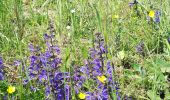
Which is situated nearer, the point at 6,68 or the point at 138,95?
the point at 138,95

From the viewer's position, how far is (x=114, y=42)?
2.87 m

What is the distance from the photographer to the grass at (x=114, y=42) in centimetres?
224

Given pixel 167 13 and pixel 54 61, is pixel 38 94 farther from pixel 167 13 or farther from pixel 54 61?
pixel 167 13

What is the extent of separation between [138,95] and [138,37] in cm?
87

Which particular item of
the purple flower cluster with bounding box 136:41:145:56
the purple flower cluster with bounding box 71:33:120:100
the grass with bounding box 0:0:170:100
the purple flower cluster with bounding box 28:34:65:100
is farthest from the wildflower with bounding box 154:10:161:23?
the purple flower cluster with bounding box 28:34:65:100

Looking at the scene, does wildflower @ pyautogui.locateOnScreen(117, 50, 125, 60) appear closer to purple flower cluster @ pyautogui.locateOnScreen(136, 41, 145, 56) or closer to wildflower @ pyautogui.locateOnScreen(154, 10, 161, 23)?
purple flower cluster @ pyautogui.locateOnScreen(136, 41, 145, 56)

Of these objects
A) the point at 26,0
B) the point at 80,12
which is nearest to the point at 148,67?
the point at 80,12

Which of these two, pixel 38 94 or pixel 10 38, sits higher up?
pixel 10 38

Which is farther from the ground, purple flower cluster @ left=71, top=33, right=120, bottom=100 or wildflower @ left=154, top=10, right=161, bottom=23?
wildflower @ left=154, top=10, right=161, bottom=23

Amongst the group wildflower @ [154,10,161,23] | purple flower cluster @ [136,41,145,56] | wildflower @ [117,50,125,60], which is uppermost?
wildflower @ [154,10,161,23]

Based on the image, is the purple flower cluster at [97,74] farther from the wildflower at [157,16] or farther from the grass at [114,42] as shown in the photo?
the wildflower at [157,16]

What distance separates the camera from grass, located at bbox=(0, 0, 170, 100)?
88.3 inches

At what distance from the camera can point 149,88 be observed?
239cm

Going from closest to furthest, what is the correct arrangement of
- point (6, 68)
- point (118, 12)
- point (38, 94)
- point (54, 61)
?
point (54, 61) < point (38, 94) < point (6, 68) < point (118, 12)
